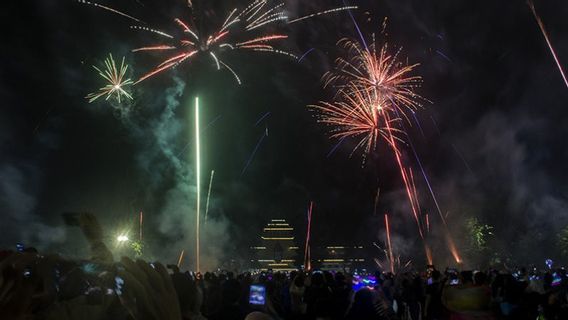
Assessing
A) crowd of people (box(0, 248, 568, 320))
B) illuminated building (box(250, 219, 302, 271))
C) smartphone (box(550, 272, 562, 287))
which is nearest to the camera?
crowd of people (box(0, 248, 568, 320))

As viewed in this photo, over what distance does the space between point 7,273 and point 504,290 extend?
746 centimetres

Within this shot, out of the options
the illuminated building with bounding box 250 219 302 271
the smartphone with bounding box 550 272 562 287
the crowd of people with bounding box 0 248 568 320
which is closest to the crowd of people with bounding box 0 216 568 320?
the crowd of people with bounding box 0 248 568 320

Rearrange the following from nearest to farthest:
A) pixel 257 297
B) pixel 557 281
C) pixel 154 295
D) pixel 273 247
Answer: pixel 154 295 → pixel 257 297 → pixel 557 281 → pixel 273 247

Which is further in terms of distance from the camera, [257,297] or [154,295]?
[257,297]

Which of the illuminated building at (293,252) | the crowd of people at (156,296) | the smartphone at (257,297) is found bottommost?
the crowd of people at (156,296)

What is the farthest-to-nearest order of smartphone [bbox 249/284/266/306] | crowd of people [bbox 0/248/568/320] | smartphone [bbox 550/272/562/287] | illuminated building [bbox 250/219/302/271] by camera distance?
illuminated building [bbox 250/219/302/271] → smartphone [bbox 550/272/562/287] → smartphone [bbox 249/284/266/306] → crowd of people [bbox 0/248/568/320]

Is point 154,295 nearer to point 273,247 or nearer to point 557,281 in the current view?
point 557,281

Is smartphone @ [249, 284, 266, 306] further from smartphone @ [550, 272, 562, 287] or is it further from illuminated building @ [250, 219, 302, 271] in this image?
illuminated building @ [250, 219, 302, 271]

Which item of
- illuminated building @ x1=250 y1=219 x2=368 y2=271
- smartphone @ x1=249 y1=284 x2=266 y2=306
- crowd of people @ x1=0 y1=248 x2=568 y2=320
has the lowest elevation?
crowd of people @ x1=0 y1=248 x2=568 y2=320

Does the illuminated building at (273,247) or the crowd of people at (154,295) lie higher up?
the illuminated building at (273,247)

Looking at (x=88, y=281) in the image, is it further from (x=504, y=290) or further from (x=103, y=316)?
(x=504, y=290)

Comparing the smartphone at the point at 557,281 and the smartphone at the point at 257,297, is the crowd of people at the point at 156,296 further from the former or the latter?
the smartphone at the point at 557,281

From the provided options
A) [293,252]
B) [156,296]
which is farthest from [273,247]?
[156,296]

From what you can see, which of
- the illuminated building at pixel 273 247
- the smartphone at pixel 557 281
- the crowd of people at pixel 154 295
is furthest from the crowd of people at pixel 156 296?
the illuminated building at pixel 273 247
